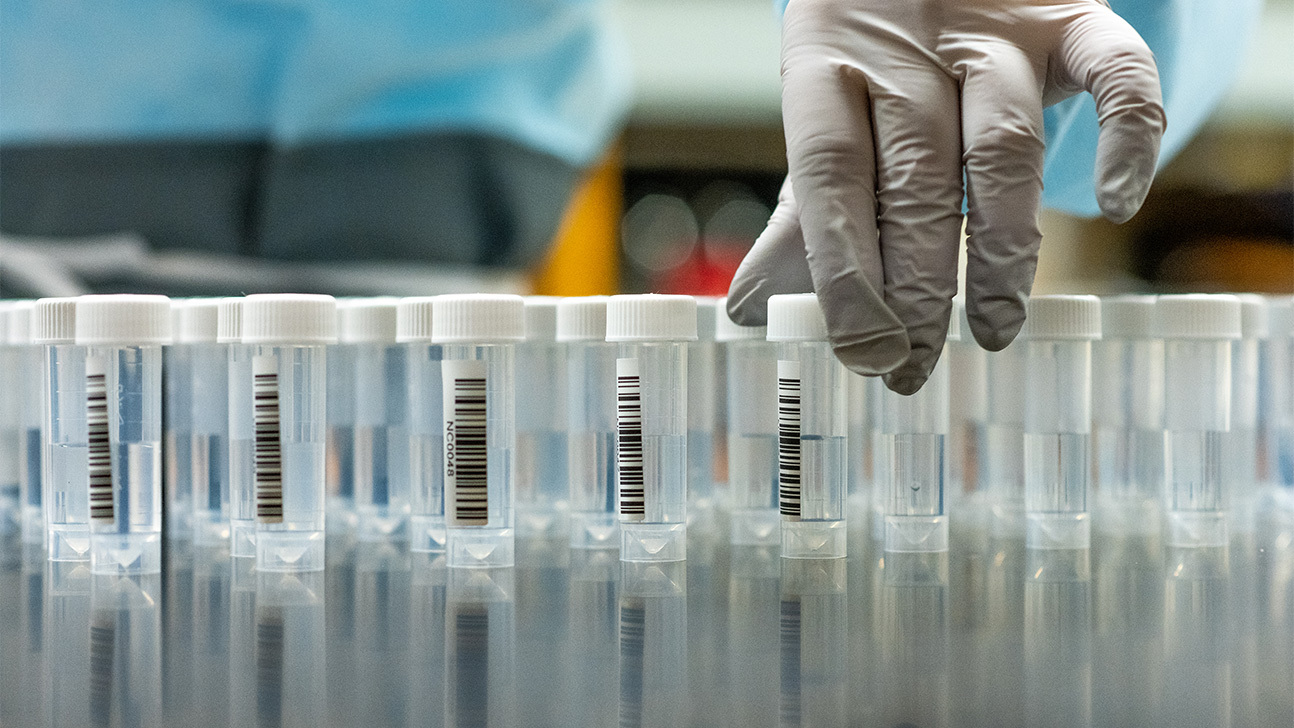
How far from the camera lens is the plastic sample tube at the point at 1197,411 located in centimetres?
131

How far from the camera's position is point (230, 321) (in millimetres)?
1194

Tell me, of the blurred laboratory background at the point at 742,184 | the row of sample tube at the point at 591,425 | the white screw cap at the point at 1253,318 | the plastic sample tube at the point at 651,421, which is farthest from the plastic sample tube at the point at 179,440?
the blurred laboratory background at the point at 742,184

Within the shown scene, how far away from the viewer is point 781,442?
1171 mm

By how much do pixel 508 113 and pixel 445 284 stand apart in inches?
17.8

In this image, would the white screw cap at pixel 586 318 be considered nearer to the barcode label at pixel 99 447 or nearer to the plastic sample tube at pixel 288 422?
the plastic sample tube at pixel 288 422

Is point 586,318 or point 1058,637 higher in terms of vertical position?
point 586,318

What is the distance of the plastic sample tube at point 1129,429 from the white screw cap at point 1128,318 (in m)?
0.06

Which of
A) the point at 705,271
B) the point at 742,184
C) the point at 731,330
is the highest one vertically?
the point at 742,184

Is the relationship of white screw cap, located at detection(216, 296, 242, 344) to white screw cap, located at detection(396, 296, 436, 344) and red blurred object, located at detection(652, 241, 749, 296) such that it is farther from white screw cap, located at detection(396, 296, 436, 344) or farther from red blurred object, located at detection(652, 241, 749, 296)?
red blurred object, located at detection(652, 241, 749, 296)

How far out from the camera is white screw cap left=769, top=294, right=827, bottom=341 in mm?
1136

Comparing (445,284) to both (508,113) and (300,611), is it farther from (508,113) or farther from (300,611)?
(300,611)

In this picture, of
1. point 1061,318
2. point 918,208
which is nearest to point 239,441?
point 918,208

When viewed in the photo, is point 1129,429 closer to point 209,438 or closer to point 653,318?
point 653,318

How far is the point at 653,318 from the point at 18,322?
905 millimetres
